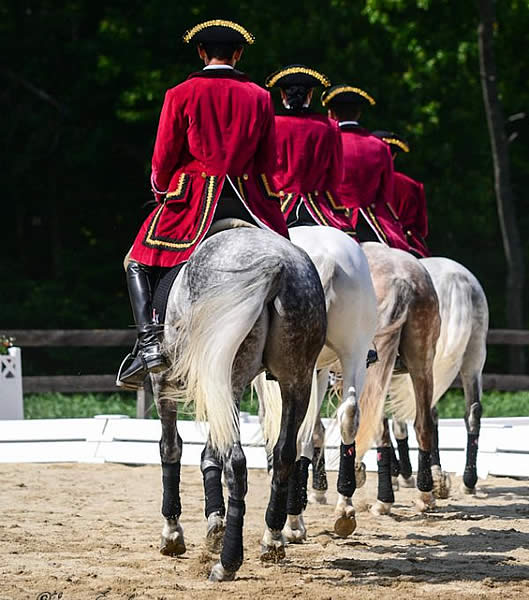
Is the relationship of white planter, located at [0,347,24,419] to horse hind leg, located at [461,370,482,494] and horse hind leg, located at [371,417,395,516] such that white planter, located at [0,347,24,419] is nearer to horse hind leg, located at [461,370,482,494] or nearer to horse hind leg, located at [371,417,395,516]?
horse hind leg, located at [461,370,482,494]

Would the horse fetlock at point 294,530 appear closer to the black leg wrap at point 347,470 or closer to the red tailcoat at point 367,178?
the black leg wrap at point 347,470

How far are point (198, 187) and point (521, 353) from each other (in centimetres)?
1477

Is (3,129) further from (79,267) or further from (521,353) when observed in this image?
(521,353)

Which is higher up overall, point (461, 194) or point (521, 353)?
point (461, 194)

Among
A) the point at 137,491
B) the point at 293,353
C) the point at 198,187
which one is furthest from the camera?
the point at 137,491

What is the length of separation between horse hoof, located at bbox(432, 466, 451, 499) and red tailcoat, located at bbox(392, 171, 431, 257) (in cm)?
182

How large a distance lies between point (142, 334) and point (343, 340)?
4.79ft

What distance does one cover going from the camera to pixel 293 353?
5758 mm

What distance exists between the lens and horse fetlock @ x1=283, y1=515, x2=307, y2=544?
6.84 metres

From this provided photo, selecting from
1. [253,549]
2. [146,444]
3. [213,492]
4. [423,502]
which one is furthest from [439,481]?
[213,492]

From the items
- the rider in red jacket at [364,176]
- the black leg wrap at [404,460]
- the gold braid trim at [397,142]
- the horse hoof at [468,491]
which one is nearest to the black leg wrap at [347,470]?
the rider in red jacket at [364,176]

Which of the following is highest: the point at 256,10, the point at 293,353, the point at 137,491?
the point at 256,10

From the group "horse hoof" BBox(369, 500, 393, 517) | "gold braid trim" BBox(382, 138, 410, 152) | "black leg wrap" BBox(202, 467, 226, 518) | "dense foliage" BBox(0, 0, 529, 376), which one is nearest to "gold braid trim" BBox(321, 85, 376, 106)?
"gold braid trim" BBox(382, 138, 410, 152)

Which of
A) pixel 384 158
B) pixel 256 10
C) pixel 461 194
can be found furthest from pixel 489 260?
pixel 384 158
